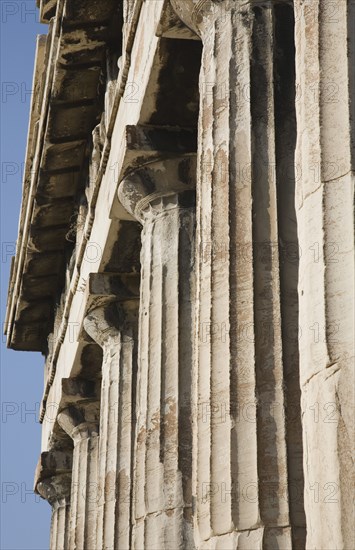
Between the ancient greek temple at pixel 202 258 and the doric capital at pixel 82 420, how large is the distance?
3 cm

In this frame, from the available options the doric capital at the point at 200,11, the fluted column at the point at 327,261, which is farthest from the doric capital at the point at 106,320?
the fluted column at the point at 327,261

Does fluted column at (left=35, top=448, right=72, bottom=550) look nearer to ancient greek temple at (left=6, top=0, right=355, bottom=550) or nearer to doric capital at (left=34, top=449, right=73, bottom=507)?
doric capital at (left=34, top=449, right=73, bottom=507)

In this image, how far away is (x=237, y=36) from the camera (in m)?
10.6

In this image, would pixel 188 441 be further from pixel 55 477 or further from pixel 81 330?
pixel 55 477

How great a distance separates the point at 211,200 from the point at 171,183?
167 inches

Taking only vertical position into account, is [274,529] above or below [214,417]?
below

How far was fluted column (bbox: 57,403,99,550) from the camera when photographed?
2073 cm

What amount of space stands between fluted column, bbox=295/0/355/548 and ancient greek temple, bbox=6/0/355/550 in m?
0.01

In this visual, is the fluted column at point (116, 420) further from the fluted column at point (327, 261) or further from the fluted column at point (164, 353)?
the fluted column at point (327, 261)

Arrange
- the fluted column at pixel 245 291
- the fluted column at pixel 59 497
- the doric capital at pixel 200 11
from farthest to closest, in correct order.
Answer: the fluted column at pixel 59 497 → the doric capital at pixel 200 11 → the fluted column at pixel 245 291

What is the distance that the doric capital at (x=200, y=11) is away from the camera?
430 inches

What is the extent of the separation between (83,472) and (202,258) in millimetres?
11934

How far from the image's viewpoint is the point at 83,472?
2155 cm

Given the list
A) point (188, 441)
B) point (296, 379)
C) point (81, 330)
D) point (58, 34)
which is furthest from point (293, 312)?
point (81, 330)
